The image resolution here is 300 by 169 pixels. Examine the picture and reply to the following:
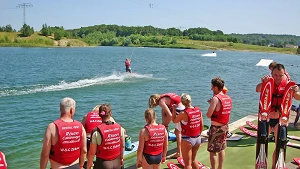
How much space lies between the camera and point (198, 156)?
343 inches

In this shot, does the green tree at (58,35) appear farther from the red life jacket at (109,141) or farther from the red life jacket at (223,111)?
the red life jacket at (109,141)

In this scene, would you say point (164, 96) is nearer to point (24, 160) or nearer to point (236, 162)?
point (236, 162)

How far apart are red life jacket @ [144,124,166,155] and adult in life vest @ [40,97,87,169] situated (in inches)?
49.5

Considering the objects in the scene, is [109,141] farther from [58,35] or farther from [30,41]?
[58,35]

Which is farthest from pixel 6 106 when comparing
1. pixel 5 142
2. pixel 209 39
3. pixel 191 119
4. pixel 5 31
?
pixel 209 39

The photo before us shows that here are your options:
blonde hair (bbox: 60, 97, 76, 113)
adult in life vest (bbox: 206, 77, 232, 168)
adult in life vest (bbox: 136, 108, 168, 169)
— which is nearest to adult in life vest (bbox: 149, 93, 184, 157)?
adult in life vest (bbox: 206, 77, 232, 168)

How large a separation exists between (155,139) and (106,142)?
939 millimetres

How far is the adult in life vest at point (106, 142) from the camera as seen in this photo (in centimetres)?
529

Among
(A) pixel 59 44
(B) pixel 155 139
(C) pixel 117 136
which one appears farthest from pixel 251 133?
(A) pixel 59 44

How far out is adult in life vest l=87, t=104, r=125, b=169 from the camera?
17.3 ft

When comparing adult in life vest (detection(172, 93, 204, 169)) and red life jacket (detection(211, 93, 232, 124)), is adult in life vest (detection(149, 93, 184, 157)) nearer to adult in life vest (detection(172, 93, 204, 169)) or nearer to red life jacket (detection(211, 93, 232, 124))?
adult in life vest (detection(172, 93, 204, 169))

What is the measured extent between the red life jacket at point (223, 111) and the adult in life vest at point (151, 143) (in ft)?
4.60

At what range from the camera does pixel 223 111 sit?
22.0ft

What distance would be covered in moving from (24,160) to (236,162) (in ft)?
23.8
